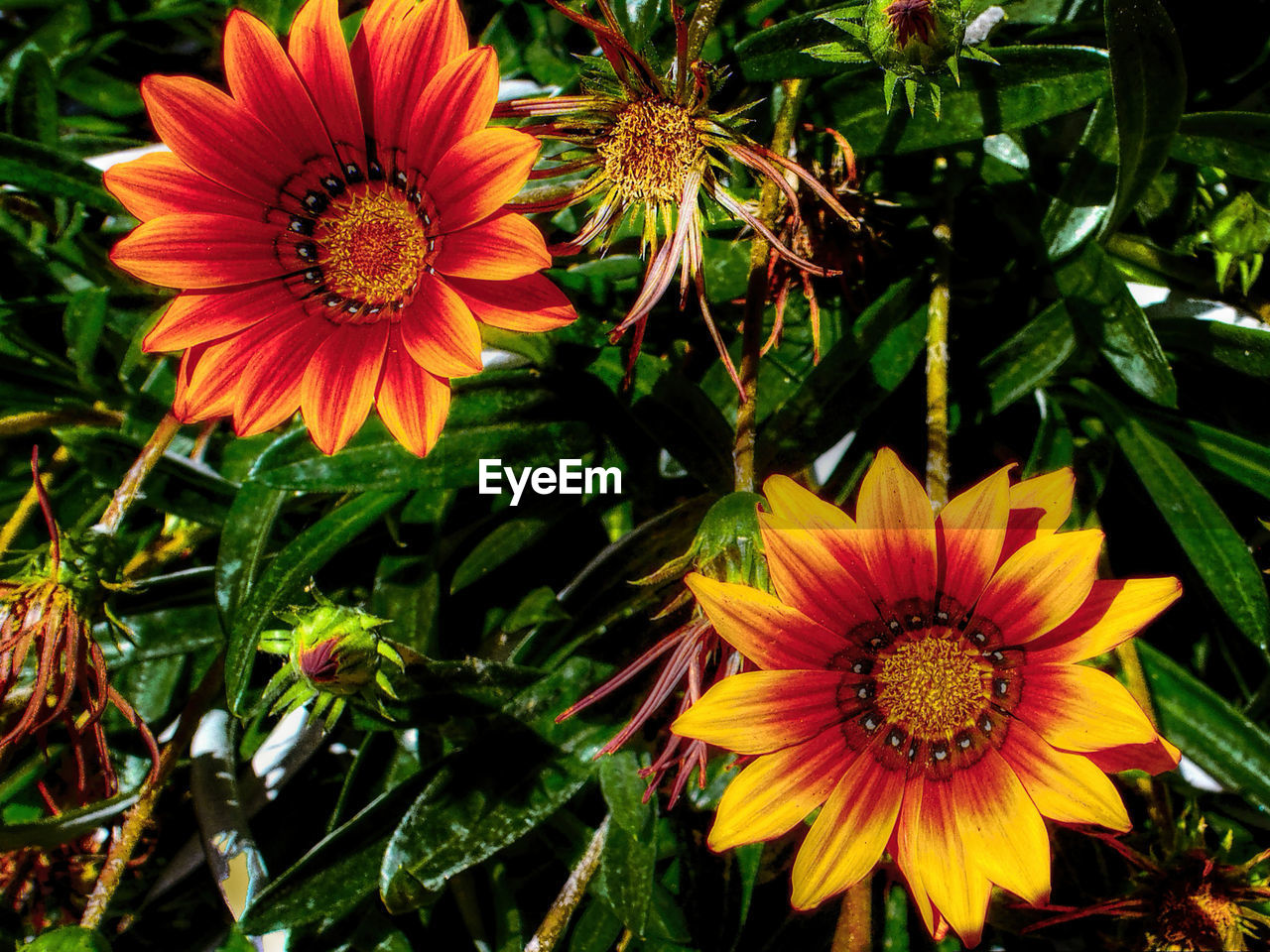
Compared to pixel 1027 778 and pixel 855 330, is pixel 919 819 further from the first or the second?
pixel 855 330

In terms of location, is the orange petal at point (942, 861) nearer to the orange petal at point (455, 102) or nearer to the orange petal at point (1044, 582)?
the orange petal at point (1044, 582)

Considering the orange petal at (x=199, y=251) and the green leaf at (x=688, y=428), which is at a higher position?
the orange petal at (x=199, y=251)

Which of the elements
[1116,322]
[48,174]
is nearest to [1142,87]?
[1116,322]

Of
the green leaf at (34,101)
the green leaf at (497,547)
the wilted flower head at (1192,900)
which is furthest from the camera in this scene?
the green leaf at (34,101)

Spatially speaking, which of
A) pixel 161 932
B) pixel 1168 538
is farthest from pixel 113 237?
pixel 1168 538

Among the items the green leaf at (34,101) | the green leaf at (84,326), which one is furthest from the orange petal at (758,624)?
the green leaf at (34,101)

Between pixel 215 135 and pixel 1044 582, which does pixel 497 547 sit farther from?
pixel 1044 582

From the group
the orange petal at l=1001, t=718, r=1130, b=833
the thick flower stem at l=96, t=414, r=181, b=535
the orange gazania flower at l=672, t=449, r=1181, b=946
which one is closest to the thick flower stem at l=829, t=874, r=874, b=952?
the orange gazania flower at l=672, t=449, r=1181, b=946
